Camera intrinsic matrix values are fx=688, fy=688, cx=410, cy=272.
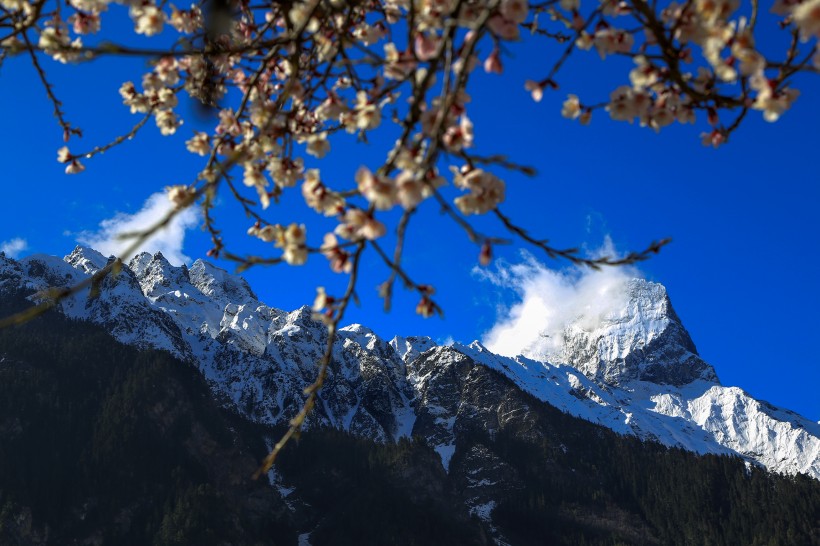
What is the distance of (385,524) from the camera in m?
76.1

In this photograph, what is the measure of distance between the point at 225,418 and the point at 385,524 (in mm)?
25820

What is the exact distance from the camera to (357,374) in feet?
473

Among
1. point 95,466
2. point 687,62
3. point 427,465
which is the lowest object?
point 687,62

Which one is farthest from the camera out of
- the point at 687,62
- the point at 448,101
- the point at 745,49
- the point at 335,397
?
the point at 335,397

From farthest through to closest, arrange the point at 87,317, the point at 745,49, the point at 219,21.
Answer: the point at 87,317 < the point at 219,21 < the point at 745,49

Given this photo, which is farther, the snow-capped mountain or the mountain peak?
the mountain peak

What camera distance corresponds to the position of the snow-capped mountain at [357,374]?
10869 cm

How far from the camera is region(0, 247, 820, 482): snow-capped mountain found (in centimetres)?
10869

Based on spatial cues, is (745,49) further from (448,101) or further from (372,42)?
(372,42)

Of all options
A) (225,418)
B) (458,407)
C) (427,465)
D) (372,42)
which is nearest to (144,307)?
(225,418)

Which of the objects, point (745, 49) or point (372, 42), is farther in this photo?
point (372, 42)

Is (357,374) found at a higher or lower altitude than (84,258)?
lower

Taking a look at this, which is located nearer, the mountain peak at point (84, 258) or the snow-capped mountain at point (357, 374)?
the snow-capped mountain at point (357, 374)

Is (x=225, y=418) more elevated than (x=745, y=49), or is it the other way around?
(x=225, y=418)
